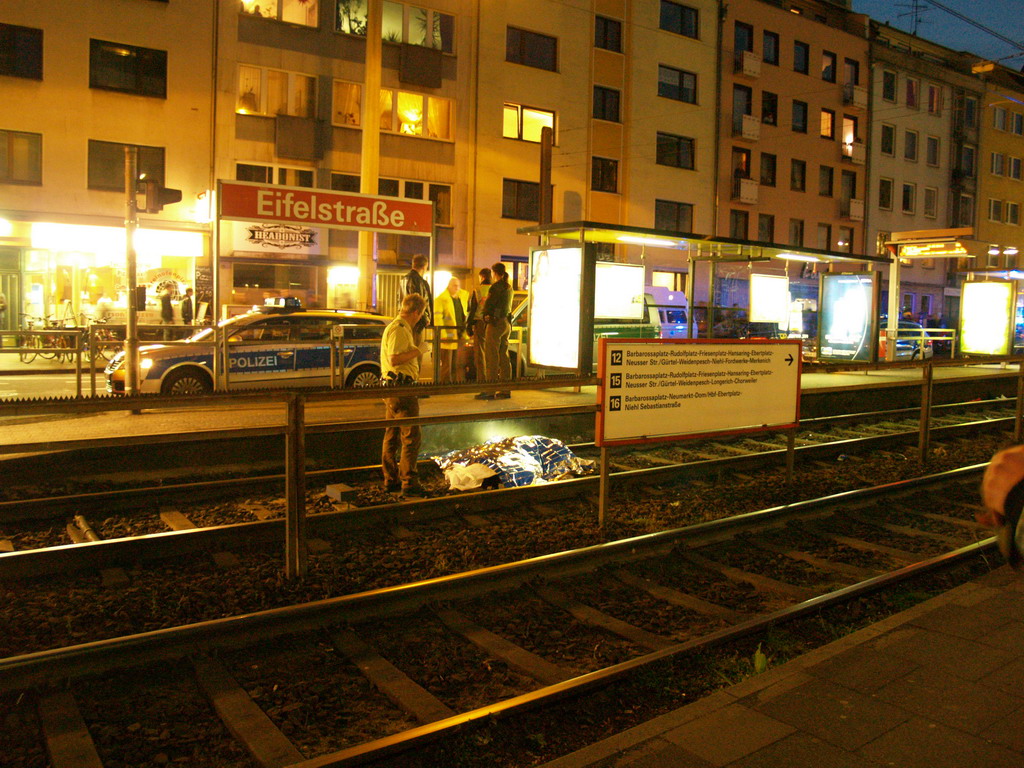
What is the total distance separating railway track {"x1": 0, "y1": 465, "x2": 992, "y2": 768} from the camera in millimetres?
3723

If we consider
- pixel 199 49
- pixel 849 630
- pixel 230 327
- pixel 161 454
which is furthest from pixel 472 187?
pixel 849 630

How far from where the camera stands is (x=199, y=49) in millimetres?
25344

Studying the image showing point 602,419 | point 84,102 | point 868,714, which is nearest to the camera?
point 868,714

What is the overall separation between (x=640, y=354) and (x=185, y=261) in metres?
21.3

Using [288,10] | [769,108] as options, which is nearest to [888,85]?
[769,108]

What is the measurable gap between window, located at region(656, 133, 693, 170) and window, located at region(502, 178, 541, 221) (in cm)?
703

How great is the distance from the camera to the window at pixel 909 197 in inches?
1935

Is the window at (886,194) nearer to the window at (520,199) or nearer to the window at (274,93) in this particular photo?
the window at (520,199)

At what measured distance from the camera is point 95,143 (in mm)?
24547

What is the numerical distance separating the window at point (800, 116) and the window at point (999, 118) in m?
18.0

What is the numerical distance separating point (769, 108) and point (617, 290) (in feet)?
98.1

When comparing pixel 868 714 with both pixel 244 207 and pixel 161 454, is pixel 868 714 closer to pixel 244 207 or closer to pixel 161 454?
pixel 161 454

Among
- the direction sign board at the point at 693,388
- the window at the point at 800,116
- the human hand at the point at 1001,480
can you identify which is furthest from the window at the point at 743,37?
the human hand at the point at 1001,480

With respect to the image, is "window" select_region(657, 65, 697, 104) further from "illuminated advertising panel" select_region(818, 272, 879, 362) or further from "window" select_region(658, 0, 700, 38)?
"illuminated advertising panel" select_region(818, 272, 879, 362)
